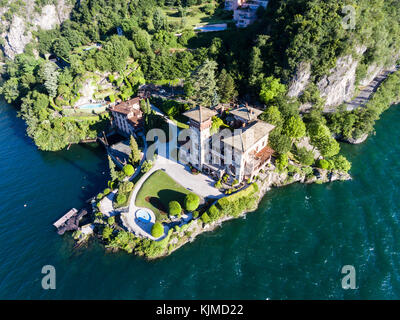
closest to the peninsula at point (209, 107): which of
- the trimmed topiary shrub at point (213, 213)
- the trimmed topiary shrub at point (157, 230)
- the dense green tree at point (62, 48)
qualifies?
the trimmed topiary shrub at point (157, 230)

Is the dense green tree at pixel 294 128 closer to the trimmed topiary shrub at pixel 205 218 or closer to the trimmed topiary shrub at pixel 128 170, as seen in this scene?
the trimmed topiary shrub at pixel 205 218

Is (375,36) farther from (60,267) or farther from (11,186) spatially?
(11,186)

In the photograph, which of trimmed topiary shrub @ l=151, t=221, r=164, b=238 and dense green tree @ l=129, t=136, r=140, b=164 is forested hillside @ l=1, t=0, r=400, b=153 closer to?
dense green tree @ l=129, t=136, r=140, b=164

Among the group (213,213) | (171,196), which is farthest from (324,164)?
(171,196)

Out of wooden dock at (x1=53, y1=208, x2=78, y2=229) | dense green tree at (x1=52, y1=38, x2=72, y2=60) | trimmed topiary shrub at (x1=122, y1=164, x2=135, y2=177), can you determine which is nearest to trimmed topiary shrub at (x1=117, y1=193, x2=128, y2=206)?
trimmed topiary shrub at (x1=122, y1=164, x2=135, y2=177)

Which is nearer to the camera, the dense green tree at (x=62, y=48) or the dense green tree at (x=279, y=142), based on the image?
the dense green tree at (x=279, y=142)
